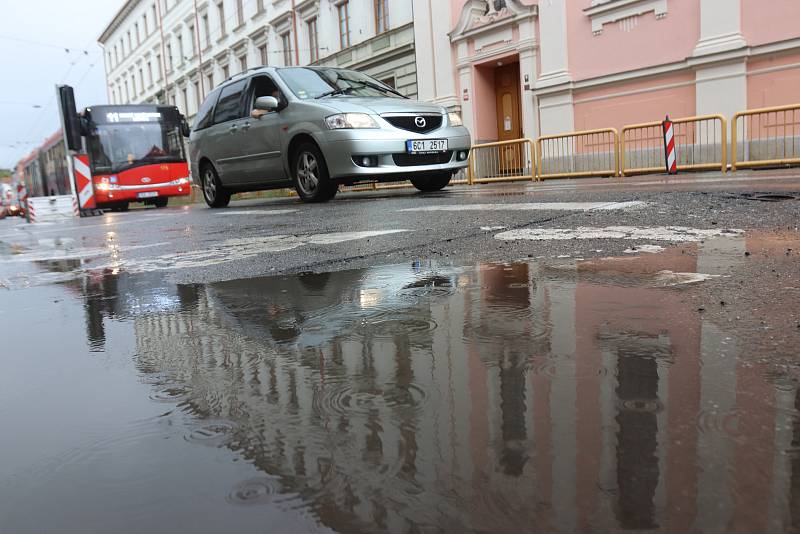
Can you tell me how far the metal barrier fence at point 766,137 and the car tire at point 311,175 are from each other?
7569 mm

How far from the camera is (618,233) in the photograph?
138 inches

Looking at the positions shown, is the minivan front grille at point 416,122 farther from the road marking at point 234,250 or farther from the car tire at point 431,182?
the road marking at point 234,250

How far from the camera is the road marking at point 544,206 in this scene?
4.74 m

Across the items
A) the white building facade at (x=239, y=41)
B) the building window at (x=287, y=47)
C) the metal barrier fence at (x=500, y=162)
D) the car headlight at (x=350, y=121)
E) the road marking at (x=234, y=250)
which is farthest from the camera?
the building window at (x=287, y=47)

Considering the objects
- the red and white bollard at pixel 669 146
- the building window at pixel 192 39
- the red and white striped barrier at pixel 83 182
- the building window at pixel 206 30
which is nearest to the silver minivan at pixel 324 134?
the red and white bollard at pixel 669 146

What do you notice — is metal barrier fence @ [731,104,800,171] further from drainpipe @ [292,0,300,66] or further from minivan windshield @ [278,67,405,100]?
drainpipe @ [292,0,300,66]

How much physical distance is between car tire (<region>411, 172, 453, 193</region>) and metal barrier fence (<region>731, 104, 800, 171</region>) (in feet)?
18.4

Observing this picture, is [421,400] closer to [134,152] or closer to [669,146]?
[669,146]

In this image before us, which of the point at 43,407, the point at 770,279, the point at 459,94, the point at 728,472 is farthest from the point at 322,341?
the point at 459,94

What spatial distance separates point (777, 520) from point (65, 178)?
30.4m

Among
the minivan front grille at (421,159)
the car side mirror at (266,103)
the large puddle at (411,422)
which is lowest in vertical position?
the large puddle at (411,422)

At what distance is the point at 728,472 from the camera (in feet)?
2.77

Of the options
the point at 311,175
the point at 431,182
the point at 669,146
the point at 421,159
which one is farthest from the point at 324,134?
the point at 669,146

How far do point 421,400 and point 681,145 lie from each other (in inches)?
544
